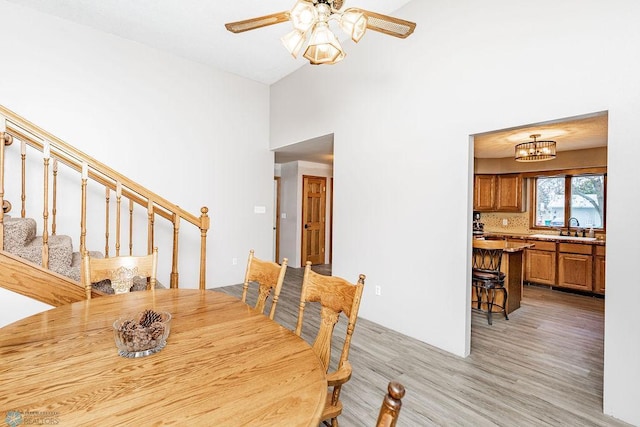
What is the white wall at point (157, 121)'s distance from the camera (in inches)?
134

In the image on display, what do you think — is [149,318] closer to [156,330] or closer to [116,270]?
[156,330]

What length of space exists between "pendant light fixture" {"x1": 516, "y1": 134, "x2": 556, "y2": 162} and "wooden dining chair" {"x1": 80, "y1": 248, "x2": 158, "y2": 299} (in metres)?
4.69

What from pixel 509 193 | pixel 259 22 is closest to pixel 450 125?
pixel 259 22

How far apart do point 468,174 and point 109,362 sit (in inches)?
107

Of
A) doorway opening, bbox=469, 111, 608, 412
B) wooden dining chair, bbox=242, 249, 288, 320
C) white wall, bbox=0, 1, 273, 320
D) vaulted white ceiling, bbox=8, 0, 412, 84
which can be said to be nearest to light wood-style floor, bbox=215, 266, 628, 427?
doorway opening, bbox=469, 111, 608, 412

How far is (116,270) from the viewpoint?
2.09 m

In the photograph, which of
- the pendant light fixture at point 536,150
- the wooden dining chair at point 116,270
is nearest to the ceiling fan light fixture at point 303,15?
the wooden dining chair at point 116,270

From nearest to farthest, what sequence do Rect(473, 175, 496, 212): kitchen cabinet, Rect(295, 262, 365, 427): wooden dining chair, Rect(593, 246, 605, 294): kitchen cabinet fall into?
Rect(295, 262, 365, 427): wooden dining chair < Rect(593, 246, 605, 294): kitchen cabinet < Rect(473, 175, 496, 212): kitchen cabinet

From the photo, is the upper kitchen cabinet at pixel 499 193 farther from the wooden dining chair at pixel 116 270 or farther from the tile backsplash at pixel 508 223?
the wooden dining chair at pixel 116 270

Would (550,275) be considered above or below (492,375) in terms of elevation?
above

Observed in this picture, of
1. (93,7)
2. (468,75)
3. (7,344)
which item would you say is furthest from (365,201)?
(93,7)

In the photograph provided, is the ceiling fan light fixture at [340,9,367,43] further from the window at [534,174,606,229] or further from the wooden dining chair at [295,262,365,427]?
the window at [534,174,606,229]

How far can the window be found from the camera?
17.3ft

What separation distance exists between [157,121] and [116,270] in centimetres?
278
